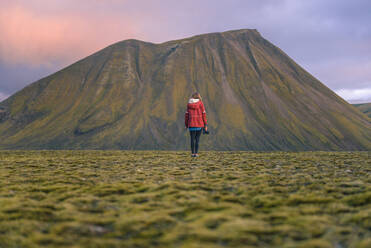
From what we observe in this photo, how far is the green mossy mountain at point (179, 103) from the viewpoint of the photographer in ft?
379

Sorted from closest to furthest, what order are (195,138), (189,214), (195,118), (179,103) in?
1. (189,214)
2. (195,118)
3. (195,138)
4. (179,103)

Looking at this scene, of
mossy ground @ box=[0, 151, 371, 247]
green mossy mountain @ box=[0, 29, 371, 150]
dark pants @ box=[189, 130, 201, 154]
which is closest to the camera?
mossy ground @ box=[0, 151, 371, 247]

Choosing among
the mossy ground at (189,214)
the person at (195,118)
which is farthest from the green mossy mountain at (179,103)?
the mossy ground at (189,214)

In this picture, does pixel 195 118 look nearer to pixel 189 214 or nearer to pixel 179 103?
pixel 189 214

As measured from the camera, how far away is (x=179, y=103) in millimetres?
133500

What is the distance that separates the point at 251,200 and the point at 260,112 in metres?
128

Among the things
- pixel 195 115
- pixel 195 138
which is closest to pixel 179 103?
pixel 195 138

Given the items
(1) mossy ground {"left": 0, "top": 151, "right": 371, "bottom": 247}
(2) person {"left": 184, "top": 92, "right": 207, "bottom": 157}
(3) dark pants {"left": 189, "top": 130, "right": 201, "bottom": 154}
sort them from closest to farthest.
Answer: (1) mossy ground {"left": 0, "top": 151, "right": 371, "bottom": 247} < (2) person {"left": 184, "top": 92, "right": 207, "bottom": 157} < (3) dark pants {"left": 189, "top": 130, "right": 201, "bottom": 154}

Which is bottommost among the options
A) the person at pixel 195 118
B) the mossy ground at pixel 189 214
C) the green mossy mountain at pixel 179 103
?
the mossy ground at pixel 189 214

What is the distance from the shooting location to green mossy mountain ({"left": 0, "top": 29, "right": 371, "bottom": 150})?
115438 millimetres

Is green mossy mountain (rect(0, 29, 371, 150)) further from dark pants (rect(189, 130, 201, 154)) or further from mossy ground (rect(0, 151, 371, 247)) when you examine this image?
mossy ground (rect(0, 151, 371, 247))

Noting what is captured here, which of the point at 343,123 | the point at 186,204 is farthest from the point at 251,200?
the point at 343,123

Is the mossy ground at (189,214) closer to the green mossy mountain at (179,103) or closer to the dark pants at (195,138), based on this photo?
the dark pants at (195,138)

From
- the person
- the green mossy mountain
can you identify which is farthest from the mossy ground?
the green mossy mountain
